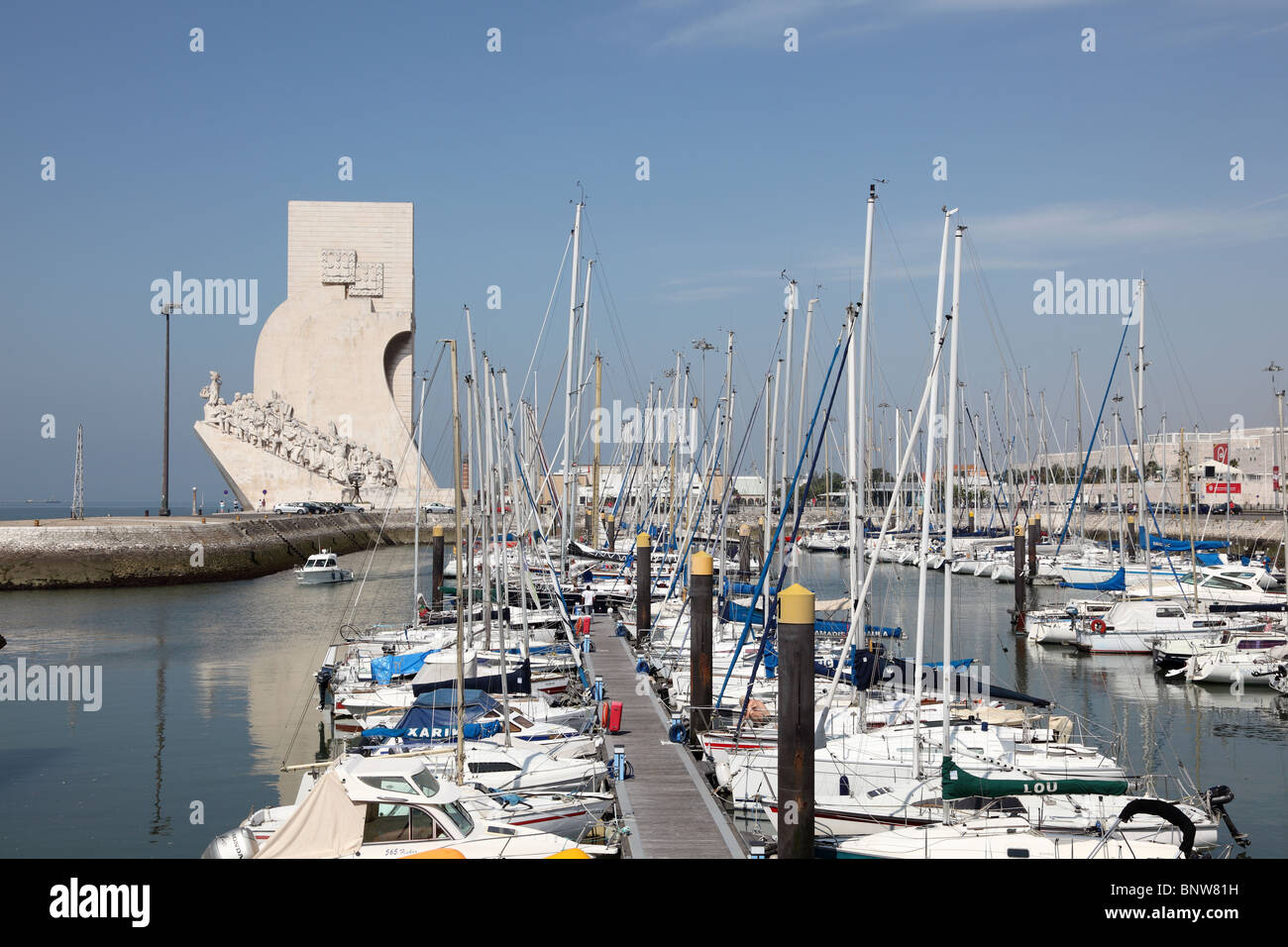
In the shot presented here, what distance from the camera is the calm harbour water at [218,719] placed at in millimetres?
14648

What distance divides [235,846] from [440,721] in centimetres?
448

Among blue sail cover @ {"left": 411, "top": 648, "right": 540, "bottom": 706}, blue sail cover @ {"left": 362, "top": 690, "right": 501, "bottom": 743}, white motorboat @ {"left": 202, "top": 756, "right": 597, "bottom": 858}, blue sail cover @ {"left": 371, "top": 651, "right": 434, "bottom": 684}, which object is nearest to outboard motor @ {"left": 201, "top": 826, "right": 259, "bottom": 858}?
white motorboat @ {"left": 202, "top": 756, "right": 597, "bottom": 858}

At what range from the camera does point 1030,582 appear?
37.8 meters

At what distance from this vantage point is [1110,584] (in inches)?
1309

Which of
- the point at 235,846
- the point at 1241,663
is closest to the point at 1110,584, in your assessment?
the point at 1241,663

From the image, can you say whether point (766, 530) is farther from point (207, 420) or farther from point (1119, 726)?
point (207, 420)

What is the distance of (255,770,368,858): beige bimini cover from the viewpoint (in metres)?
10.2

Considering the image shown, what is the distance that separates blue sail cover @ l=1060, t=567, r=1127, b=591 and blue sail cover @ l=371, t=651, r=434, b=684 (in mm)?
19443

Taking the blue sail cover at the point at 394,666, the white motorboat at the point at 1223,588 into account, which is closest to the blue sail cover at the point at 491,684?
the blue sail cover at the point at 394,666

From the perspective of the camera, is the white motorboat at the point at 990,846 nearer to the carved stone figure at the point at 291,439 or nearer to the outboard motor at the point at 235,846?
the outboard motor at the point at 235,846

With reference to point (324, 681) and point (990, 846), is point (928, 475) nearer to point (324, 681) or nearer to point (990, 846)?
point (990, 846)

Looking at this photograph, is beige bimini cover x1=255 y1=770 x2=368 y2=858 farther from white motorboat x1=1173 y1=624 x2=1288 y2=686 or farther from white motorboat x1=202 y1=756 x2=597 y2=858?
white motorboat x1=1173 y1=624 x2=1288 y2=686
